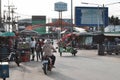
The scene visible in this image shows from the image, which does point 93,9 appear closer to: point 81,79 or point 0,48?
point 0,48

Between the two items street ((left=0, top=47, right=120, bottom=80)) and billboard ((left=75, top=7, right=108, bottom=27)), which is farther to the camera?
billboard ((left=75, top=7, right=108, bottom=27))

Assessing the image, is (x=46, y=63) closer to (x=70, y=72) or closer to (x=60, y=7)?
(x=70, y=72)

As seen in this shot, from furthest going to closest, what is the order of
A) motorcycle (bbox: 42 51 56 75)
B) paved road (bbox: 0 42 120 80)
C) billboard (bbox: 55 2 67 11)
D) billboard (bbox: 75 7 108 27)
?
billboard (bbox: 55 2 67 11) < billboard (bbox: 75 7 108 27) < motorcycle (bbox: 42 51 56 75) < paved road (bbox: 0 42 120 80)

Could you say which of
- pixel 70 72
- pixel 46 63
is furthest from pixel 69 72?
pixel 46 63

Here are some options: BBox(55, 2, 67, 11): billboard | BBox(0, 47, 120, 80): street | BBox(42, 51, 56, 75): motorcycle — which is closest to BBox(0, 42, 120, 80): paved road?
BBox(0, 47, 120, 80): street

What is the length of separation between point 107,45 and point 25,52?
13.1 metres

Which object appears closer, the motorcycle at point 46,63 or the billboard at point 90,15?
the motorcycle at point 46,63

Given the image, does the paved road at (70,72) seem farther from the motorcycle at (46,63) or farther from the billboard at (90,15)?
the billboard at (90,15)

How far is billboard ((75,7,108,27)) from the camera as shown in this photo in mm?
60750

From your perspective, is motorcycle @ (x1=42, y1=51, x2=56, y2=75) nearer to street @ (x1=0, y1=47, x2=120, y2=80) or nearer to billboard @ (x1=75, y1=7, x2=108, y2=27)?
street @ (x1=0, y1=47, x2=120, y2=80)

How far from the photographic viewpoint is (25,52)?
25.6 m

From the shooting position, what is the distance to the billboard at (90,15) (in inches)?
2392

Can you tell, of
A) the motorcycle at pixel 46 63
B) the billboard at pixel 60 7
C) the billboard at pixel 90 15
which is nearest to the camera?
the motorcycle at pixel 46 63

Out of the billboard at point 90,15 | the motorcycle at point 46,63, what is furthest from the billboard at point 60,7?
the motorcycle at point 46,63
